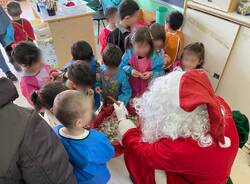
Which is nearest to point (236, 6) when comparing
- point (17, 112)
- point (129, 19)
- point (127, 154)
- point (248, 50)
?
point (248, 50)

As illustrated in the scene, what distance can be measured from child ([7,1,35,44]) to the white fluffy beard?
2154 millimetres

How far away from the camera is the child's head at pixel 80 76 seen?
1.43 metres

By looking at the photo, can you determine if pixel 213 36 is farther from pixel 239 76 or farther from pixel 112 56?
pixel 112 56

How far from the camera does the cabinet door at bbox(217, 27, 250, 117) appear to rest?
1916mm

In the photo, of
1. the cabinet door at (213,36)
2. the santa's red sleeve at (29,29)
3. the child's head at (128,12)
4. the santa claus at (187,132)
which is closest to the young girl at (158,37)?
the child's head at (128,12)

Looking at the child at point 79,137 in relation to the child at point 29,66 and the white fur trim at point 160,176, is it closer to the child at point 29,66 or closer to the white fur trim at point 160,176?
the white fur trim at point 160,176

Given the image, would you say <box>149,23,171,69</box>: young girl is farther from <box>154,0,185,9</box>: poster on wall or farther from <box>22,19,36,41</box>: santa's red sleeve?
<box>22,19,36,41</box>: santa's red sleeve

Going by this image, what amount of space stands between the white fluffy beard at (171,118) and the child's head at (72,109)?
1.02 feet

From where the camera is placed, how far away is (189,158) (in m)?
0.94

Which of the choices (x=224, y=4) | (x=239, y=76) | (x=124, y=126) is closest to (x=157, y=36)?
(x=224, y=4)

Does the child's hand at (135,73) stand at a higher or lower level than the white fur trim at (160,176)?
Answer: higher

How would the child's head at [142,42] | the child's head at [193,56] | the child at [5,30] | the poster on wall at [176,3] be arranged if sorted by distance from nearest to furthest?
the child's head at [142,42] < the child's head at [193,56] < the child at [5,30] < the poster on wall at [176,3]

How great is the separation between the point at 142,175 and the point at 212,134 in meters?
0.49

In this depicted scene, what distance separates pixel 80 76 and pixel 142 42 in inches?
23.7
